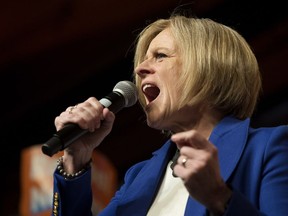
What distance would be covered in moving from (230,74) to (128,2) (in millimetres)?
1520

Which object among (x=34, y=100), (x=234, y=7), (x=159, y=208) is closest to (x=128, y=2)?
(x=234, y=7)

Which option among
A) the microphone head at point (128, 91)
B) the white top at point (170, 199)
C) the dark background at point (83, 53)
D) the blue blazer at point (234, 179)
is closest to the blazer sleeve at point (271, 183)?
the blue blazer at point (234, 179)

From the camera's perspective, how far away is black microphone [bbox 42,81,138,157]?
120cm

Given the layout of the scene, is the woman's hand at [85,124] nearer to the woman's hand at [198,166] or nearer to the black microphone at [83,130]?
the black microphone at [83,130]

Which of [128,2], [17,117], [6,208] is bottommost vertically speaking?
[6,208]

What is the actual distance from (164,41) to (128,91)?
17cm

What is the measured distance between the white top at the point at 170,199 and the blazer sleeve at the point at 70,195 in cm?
15

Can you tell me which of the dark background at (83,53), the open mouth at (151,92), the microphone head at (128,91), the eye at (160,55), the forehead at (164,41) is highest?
the forehead at (164,41)

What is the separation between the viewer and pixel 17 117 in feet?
11.8

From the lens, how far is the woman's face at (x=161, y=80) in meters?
1.44

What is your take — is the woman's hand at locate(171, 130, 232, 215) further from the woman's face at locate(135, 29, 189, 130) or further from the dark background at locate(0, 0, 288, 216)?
the dark background at locate(0, 0, 288, 216)

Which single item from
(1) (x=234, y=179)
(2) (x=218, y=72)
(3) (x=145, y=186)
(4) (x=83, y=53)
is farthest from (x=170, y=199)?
(4) (x=83, y=53)

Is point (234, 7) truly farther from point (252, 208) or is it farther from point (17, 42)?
point (252, 208)

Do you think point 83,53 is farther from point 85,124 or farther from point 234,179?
point 234,179
